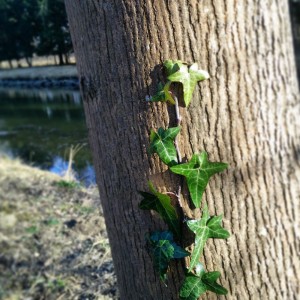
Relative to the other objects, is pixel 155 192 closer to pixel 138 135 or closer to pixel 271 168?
pixel 138 135

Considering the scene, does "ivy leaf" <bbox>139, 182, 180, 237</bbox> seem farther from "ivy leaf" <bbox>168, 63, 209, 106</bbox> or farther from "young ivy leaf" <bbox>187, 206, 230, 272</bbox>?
"ivy leaf" <bbox>168, 63, 209, 106</bbox>

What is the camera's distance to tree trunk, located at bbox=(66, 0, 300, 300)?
3.53 ft

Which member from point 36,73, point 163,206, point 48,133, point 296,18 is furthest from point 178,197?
point 36,73

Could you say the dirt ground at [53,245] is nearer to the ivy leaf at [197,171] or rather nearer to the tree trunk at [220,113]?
the tree trunk at [220,113]

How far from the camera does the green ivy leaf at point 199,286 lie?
3.98 feet

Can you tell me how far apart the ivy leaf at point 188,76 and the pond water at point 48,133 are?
6194 millimetres

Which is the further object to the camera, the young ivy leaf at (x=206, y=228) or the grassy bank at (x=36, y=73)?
the grassy bank at (x=36, y=73)

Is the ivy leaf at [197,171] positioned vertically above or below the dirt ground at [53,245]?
above

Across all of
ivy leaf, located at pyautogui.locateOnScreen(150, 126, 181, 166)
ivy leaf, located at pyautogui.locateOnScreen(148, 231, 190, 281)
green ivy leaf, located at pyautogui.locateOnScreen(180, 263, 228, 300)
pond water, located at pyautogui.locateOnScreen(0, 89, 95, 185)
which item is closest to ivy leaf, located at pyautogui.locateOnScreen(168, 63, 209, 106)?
ivy leaf, located at pyautogui.locateOnScreen(150, 126, 181, 166)

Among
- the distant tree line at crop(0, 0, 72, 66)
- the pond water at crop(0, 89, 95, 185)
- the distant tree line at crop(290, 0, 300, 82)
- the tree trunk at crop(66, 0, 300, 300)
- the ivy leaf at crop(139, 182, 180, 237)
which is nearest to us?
the tree trunk at crop(66, 0, 300, 300)

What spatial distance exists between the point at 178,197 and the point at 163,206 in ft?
0.18

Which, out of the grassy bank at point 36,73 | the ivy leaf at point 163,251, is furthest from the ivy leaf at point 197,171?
the grassy bank at point 36,73

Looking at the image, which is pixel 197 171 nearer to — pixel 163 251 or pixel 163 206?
pixel 163 206

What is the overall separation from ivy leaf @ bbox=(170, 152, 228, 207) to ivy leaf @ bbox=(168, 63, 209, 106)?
20 centimetres
